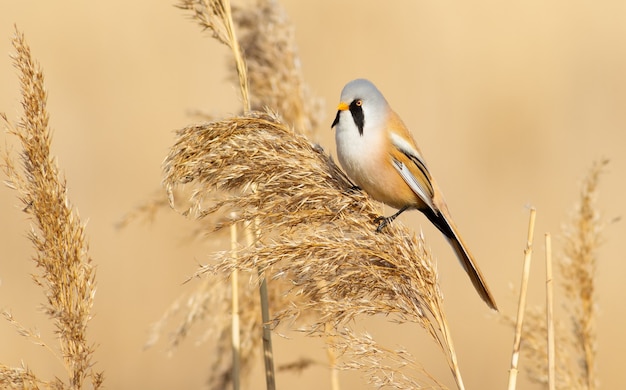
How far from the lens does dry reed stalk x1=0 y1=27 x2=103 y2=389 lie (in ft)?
7.65

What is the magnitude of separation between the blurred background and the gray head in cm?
256

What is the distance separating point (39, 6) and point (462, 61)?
15.1 feet

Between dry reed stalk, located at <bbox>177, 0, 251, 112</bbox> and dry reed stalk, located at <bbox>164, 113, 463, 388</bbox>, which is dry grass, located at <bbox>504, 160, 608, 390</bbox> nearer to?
dry reed stalk, located at <bbox>164, 113, 463, 388</bbox>

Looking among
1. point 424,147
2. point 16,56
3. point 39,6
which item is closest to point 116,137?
point 39,6

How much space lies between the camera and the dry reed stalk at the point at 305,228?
2.47m

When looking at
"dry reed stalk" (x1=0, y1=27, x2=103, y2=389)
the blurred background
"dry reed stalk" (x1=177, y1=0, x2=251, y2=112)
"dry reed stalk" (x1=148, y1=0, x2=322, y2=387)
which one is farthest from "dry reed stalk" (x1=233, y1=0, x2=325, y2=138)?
the blurred background

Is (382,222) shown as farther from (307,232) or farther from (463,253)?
(463,253)

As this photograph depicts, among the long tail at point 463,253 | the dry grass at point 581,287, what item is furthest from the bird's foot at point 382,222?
the dry grass at point 581,287

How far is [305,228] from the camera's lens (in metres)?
2.63

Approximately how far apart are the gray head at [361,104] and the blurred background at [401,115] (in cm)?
256

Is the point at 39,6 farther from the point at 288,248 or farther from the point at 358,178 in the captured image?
the point at 288,248

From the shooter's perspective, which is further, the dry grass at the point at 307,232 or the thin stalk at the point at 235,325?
the thin stalk at the point at 235,325

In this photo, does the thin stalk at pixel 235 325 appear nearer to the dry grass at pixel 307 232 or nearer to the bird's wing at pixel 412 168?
the dry grass at pixel 307 232

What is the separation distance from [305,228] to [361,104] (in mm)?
850
